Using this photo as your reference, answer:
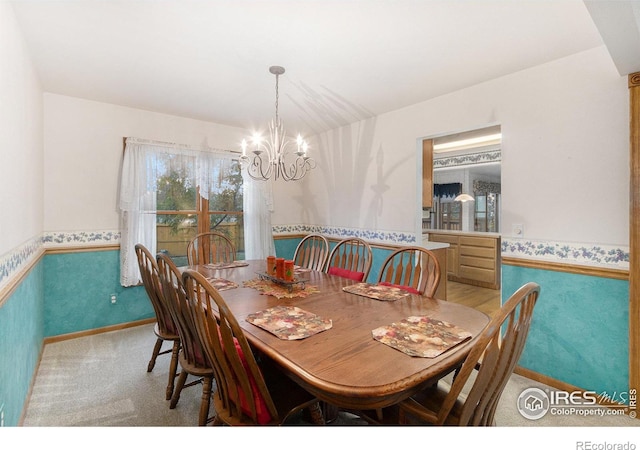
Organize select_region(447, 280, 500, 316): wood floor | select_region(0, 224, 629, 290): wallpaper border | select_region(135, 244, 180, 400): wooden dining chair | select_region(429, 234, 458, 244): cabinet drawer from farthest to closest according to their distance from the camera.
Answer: select_region(429, 234, 458, 244): cabinet drawer, select_region(447, 280, 500, 316): wood floor, select_region(135, 244, 180, 400): wooden dining chair, select_region(0, 224, 629, 290): wallpaper border

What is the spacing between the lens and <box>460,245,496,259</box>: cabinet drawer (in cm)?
490

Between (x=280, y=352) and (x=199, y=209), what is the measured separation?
301 centimetres

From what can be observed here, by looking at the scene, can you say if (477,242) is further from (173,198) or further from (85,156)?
(85,156)

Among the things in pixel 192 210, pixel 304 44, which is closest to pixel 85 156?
pixel 192 210

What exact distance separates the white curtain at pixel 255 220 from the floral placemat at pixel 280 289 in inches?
74.8

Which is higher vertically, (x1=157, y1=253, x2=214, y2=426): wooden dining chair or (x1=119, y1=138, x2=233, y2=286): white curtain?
(x1=119, y1=138, x2=233, y2=286): white curtain

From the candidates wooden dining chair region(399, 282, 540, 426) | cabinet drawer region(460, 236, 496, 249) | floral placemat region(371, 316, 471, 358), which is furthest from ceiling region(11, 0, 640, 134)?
cabinet drawer region(460, 236, 496, 249)

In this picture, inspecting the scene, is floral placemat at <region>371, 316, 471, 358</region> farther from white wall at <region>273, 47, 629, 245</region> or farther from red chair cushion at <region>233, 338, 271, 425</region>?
white wall at <region>273, 47, 629, 245</region>

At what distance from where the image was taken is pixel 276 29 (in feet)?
6.19

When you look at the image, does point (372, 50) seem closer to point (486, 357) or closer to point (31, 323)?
point (486, 357)

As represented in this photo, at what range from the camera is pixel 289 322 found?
1.39 meters

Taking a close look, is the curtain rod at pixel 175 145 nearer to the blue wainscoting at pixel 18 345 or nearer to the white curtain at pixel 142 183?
the white curtain at pixel 142 183

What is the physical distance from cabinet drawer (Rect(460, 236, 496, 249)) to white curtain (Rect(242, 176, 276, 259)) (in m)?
3.21

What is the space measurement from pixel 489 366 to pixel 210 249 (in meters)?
2.77
